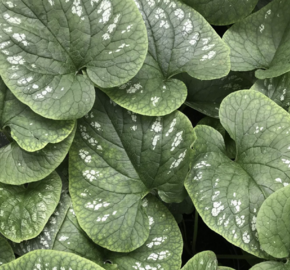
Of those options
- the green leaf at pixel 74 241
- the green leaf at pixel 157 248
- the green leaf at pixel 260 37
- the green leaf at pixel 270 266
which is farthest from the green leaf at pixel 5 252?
the green leaf at pixel 260 37

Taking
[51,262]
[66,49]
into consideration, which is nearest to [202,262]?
[51,262]

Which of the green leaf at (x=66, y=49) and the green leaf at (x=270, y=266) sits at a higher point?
the green leaf at (x=66, y=49)

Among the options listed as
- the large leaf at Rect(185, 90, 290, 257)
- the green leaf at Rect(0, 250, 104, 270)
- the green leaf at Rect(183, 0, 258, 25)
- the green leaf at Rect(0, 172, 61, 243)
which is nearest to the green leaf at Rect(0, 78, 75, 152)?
the green leaf at Rect(0, 172, 61, 243)

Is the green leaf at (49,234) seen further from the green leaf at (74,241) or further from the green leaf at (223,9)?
the green leaf at (223,9)

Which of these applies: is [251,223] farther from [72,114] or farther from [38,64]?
[38,64]

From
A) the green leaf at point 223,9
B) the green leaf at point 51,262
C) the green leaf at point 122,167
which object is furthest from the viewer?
the green leaf at point 223,9

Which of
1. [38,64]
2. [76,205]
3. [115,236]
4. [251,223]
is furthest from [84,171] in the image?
[251,223]
